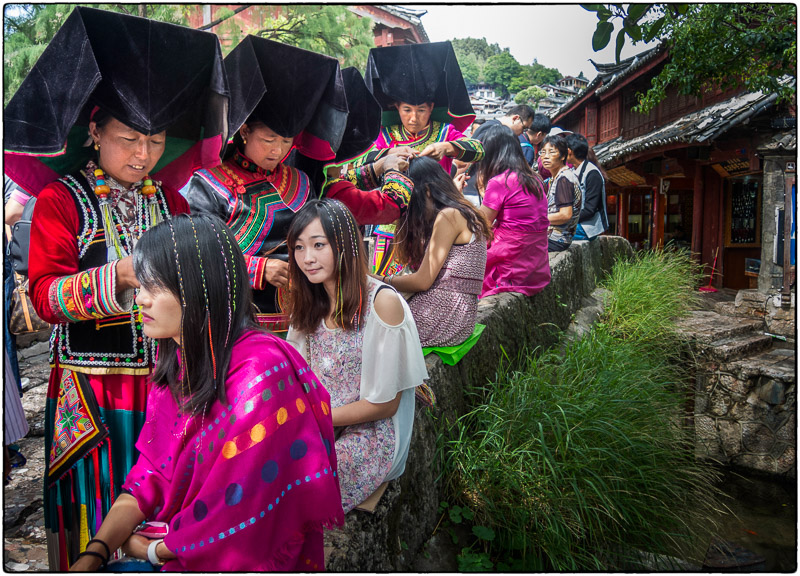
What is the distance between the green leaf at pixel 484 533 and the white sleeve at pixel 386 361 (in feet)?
3.91

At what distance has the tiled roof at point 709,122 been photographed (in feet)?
24.4

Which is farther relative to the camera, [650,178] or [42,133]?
[650,178]

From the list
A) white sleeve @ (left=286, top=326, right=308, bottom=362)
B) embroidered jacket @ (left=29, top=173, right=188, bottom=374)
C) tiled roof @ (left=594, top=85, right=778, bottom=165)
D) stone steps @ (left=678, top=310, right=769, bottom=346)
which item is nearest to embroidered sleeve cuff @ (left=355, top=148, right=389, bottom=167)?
white sleeve @ (left=286, top=326, right=308, bottom=362)

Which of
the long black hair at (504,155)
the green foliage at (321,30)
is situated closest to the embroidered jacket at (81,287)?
the long black hair at (504,155)

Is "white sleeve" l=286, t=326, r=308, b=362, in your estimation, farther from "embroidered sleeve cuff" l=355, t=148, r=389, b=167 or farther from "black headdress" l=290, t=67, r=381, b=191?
"embroidered sleeve cuff" l=355, t=148, r=389, b=167

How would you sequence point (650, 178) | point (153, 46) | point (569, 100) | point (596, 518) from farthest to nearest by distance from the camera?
point (569, 100) → point (650, 178) → point (596, 518) → point (153, 46)

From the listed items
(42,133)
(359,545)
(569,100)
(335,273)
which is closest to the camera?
(42,133)

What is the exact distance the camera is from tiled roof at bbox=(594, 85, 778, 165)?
7426 millimetres

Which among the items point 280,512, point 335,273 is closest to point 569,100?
point 335,273

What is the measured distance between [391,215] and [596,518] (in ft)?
6.20

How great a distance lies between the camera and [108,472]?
163cm

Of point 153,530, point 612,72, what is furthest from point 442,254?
point 612,72

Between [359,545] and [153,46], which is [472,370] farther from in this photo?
[153,46]

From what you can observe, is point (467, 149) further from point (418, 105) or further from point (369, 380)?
point (369, 380)
